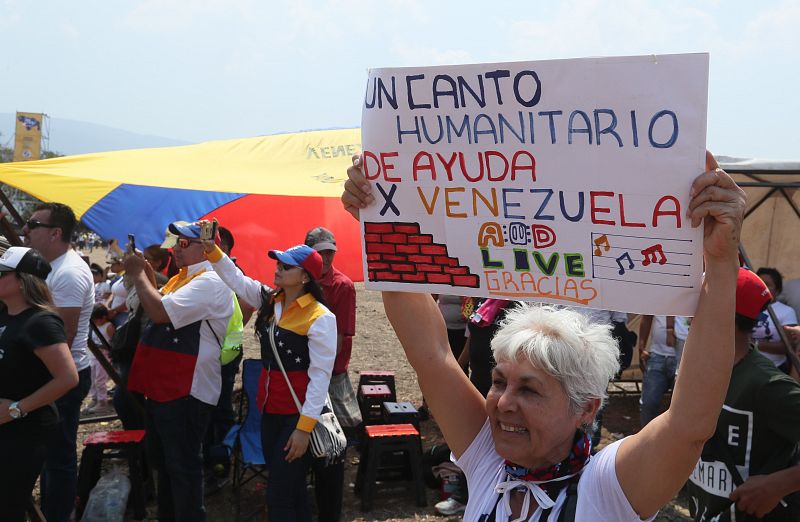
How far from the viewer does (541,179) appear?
5.88 ft

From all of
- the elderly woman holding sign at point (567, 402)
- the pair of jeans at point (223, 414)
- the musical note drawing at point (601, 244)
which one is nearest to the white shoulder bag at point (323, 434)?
the elderly woman holding sign at point (567, 402)

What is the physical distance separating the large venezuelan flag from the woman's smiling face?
4672mm

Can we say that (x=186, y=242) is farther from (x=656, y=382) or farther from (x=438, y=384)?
(x=656, y=382)

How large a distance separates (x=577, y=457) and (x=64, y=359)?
288 centimetres

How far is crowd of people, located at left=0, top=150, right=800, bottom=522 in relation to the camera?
1585mm

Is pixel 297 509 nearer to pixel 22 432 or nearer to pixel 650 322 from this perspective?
pixel 22 432

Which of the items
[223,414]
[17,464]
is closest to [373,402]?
[223,414]

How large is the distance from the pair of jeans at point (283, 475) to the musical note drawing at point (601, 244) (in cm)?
269

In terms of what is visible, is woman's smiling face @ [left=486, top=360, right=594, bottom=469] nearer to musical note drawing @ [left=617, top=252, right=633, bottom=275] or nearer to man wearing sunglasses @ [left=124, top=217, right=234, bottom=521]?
musical note drawing @ [left=617, top=252, right=633, bottom=275]

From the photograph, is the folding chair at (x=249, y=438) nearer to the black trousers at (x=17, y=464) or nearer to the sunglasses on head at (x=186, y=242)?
the sunglasses on head at (x=186, y=242)

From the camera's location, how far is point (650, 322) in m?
6.92

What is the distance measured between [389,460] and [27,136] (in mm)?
44859

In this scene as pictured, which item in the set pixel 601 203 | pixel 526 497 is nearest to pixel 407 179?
pixel 601 203

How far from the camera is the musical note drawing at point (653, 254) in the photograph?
1.63m
